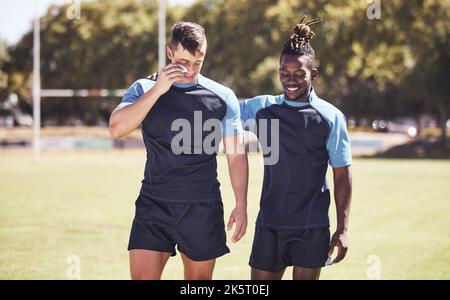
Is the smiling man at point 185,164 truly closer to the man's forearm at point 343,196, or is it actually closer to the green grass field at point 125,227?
the man's forearm at point 343,196

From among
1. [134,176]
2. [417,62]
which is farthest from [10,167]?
[417,62]

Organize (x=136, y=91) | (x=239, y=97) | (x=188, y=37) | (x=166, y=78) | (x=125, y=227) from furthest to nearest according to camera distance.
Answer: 1. (x=239, y=97)
2. (x=125, y=227)
3. (x=136, y=91)
4. (x=188, y=37)
5. (x=166, y=78)

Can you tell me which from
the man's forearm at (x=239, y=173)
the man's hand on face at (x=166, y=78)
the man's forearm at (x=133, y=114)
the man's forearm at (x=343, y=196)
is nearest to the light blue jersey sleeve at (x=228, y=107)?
the man's forearm at (x=239, y=173)

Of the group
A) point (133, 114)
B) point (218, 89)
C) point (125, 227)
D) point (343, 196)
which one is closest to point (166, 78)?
point (133, 114)

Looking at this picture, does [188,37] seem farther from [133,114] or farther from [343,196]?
[343,196]

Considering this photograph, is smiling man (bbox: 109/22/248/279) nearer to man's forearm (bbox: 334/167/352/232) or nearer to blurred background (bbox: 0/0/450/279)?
man's forearm (bbox: 334/167/352/232)

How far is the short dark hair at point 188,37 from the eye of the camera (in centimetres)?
389

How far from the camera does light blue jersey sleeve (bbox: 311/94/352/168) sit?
4082mm

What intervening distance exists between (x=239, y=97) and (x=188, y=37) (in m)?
43.2

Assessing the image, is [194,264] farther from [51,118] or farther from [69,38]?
[51,118]

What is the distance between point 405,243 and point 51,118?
56230 mm

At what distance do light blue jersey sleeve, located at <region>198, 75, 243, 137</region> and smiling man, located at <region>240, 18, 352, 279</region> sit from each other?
212 mm

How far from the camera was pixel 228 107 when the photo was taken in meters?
4.07

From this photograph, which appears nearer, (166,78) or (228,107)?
(166,78)
